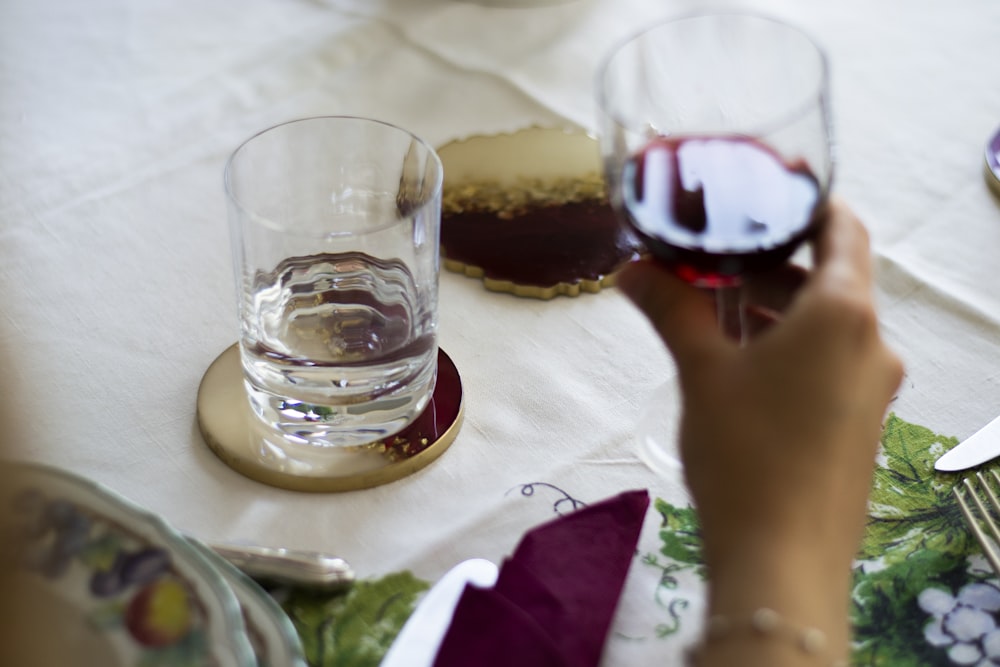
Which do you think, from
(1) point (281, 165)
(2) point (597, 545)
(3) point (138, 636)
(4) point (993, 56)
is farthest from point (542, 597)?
(4) point (993, 56)

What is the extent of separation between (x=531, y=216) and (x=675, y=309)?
1.03 feet

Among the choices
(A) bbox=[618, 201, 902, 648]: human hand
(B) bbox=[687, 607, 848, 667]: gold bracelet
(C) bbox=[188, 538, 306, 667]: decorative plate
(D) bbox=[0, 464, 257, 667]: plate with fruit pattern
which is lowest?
(C) bbox=[188, 538, 306, 667]: decorative plate

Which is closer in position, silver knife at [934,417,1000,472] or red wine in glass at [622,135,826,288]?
red wine in glass at [622,135,826,288]

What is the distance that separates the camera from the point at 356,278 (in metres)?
0.63

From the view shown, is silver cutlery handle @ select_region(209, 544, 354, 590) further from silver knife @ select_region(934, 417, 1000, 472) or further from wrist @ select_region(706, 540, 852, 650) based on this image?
silver knife @ select_region(934, 417, 1000, 472)

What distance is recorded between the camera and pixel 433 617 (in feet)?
1.72

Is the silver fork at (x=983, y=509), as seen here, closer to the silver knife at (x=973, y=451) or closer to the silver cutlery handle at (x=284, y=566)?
the silver knife at (x=973, y=451)

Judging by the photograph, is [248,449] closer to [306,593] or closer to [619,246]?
[306,593]

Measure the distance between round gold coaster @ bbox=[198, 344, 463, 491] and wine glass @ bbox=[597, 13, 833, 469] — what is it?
0.18 metres

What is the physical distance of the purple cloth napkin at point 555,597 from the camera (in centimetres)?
49

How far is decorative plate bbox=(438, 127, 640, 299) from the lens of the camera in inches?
29.6

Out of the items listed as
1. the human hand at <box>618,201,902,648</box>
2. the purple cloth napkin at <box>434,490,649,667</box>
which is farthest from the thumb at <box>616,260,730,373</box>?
the purple cloth napkin at <box>434,490,649,667</box>

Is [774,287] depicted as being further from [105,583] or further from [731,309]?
[105,583]

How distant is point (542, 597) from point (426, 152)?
25 centimetres
